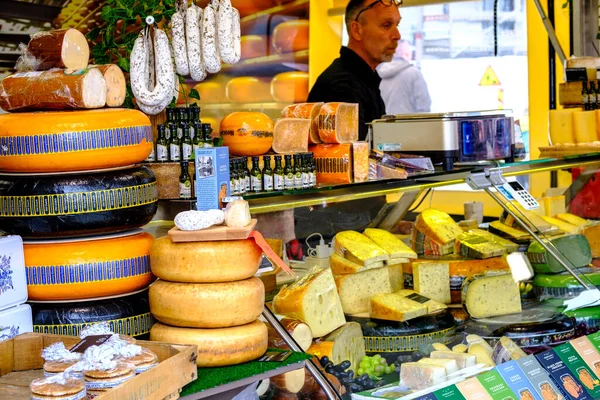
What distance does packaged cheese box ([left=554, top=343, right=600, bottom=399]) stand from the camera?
336 cm

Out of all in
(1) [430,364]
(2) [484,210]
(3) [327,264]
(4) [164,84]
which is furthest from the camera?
(2) [484,210]

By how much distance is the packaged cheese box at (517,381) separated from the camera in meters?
3.11

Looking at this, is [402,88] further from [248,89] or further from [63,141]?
[63,141]

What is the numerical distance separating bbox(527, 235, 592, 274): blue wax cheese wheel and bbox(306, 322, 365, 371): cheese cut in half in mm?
1088

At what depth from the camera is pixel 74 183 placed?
2.38 metres

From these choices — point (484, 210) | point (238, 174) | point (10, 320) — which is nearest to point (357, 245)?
point (238, 174)

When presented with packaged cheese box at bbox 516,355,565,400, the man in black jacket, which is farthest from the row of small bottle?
the man in black jacket

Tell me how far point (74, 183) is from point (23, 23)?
146 inches

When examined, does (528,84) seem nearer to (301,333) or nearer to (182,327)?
(301,333)

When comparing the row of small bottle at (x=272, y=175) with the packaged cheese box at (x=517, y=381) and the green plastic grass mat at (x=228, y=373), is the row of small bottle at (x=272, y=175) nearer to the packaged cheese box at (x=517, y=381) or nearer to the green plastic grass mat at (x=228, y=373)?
the green plastic grass mat at (x=228, y=373)

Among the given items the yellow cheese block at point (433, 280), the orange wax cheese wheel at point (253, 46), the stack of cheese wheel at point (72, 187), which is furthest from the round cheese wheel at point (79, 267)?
the orange wax cheese wheel at point (253, 46)

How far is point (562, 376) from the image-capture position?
330 centimetres

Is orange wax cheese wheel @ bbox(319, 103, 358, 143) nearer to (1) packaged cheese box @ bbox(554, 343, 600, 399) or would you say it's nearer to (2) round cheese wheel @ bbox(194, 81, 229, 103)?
(1) packaged cheese box @ bbox(554, 343, 600, 399)

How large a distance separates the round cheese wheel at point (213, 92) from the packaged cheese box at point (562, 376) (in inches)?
204
